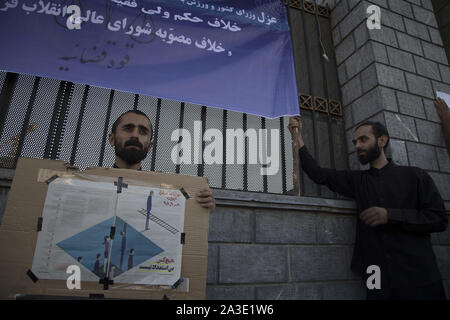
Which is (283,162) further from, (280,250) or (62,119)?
(62,119)

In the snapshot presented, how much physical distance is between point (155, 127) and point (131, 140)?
0.74 m

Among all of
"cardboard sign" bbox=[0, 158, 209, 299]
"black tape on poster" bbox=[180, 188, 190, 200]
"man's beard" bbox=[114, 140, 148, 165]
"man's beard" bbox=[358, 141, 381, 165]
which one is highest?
"man's beard" bbox=[358, 141, 381, 165]

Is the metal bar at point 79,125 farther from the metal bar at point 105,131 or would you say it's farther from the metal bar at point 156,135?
the metal bar at point 156,135

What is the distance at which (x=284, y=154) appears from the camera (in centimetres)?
355

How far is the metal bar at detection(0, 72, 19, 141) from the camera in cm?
283

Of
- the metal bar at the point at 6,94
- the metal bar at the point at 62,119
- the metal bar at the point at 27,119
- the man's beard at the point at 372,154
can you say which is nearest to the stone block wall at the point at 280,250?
the man's beard at the point at 372,154

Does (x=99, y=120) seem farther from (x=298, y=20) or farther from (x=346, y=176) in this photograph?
(x=298, y=20)

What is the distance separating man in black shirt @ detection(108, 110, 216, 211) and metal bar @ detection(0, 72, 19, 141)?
1231 millimetres

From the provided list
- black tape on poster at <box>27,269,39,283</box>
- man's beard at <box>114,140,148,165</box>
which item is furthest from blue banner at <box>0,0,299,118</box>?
black tape on poster at <box>27,269,39,283</box>

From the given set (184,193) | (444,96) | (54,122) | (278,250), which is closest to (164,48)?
Result: (54,122)

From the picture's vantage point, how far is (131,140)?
2.47 meters

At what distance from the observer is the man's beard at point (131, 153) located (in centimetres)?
243

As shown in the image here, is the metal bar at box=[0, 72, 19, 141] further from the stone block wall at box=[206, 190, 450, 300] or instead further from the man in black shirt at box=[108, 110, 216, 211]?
the stone block wall at box=[206, 190, 450, 300]
